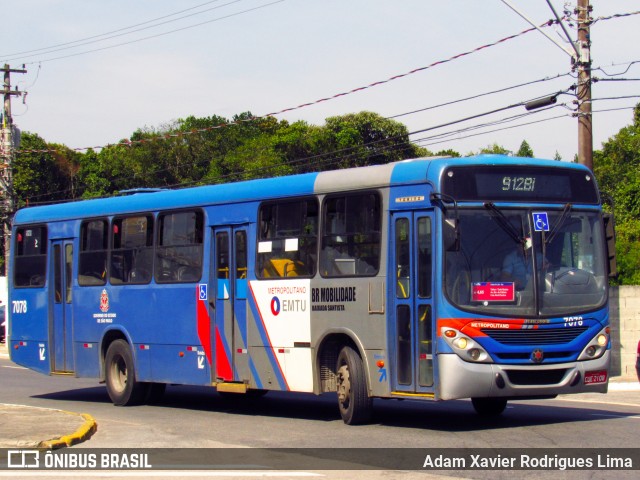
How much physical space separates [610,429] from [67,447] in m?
6.36

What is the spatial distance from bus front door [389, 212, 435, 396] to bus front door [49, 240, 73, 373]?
8.33 meters

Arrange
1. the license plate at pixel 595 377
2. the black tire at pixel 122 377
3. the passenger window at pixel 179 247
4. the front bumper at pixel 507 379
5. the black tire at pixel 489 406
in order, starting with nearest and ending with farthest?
the front bumper at pixel 507 379, the license plate at pixel 595 377, the black tire at pixel 489 406, the passenger window at pixel 179 247, the black tire at pixel 122 377

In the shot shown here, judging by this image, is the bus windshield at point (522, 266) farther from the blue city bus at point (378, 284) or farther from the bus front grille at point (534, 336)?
the bus front grille at point (534, 336)

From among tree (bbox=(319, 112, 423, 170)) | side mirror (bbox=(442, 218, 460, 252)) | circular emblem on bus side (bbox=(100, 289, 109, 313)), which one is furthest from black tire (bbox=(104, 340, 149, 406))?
tree (bbox=(319, 112, 423, 170))

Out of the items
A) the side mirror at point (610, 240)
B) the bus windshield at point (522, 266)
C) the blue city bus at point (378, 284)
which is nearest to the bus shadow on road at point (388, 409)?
the blue city bus at point (378, 284)

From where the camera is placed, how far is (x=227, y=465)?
34.8ft

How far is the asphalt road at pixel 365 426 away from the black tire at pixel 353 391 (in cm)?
18

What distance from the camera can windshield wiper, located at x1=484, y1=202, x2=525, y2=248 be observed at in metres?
12.9

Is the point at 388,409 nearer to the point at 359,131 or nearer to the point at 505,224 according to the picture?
the point at 505,224

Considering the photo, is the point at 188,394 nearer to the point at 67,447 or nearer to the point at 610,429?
the point at 67,447

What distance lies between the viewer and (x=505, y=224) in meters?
12.9

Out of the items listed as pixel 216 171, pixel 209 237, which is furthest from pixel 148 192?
pixel 216 171

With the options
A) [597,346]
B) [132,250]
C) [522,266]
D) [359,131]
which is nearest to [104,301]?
[132,250]

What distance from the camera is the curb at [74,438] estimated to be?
1166 cm
